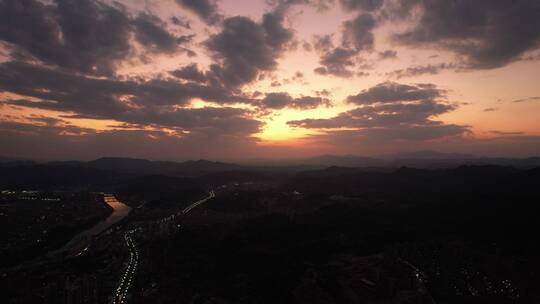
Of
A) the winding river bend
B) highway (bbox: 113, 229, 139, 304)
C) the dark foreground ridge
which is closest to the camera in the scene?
the dark foreground ridge

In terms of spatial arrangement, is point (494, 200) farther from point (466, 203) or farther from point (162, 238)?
point (162, 238)

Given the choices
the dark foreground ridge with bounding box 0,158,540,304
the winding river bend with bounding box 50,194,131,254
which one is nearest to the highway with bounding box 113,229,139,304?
the dark foreground ridge with bounding box 0,158,540,304

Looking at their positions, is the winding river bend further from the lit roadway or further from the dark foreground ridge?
the lit roadway

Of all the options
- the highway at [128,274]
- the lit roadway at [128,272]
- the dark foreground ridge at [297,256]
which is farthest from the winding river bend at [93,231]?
the highway at [128,274]

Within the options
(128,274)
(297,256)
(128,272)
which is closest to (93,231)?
(128,272)

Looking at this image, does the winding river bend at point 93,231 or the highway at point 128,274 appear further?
the winding river bend at point 93,231

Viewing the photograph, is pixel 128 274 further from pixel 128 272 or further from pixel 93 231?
pixel 93 231

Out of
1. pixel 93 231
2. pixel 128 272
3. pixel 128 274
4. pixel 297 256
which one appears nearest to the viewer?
pixel 128 274

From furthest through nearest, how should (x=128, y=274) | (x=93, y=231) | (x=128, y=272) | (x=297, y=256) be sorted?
1. (x=93, y=231)
2. (x=297, y=256)
3. (x=128, y=272)
4. (x=128, y=274)

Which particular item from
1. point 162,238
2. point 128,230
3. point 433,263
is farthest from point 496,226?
point 128,230

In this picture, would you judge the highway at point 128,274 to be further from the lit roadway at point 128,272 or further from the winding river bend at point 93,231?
the winding river bend at point 93,231

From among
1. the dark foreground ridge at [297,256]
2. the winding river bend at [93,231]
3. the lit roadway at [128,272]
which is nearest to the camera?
the dark foreground ridge at [297,256]
